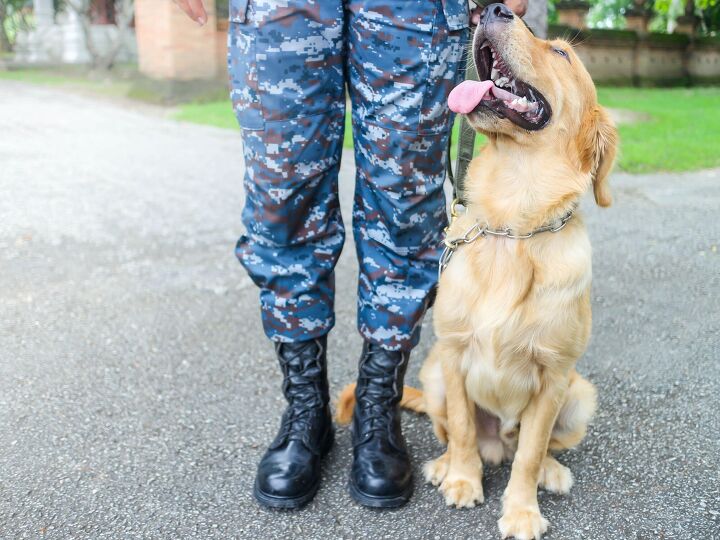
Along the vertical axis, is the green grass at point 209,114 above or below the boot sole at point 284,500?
below

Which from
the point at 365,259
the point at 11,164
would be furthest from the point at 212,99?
the point at 365,259

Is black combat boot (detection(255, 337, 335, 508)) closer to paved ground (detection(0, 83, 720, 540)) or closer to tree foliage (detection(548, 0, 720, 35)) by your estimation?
paved ground (detection(0, 83, 720, 540))

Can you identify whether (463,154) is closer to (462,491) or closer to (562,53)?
(562,53)

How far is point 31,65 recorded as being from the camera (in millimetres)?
24625

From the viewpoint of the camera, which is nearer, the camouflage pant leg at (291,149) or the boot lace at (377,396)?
the camouflage pant leg at (291,149)

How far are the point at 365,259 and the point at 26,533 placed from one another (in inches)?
49.4

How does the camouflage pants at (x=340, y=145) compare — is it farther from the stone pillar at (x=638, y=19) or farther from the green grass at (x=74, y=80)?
the stone pillar at (x=638, y=19)

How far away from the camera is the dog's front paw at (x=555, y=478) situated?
215 centimetres

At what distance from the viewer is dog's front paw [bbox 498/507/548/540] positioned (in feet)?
6.31

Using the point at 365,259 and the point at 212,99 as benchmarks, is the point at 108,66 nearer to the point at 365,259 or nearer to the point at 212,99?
the point at 212,99

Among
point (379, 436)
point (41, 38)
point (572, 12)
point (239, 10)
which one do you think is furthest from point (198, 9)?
point (41, 38)

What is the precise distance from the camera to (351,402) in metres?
2.48

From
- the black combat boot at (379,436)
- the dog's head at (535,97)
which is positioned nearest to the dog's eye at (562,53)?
the dog's head at (535,97)

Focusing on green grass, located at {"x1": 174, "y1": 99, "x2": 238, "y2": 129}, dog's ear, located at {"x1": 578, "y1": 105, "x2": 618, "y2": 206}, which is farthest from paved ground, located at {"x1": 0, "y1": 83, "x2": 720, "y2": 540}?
green grass, located at {"x1": 174, "y1": 99, "x2": 238, "y2": 129}
